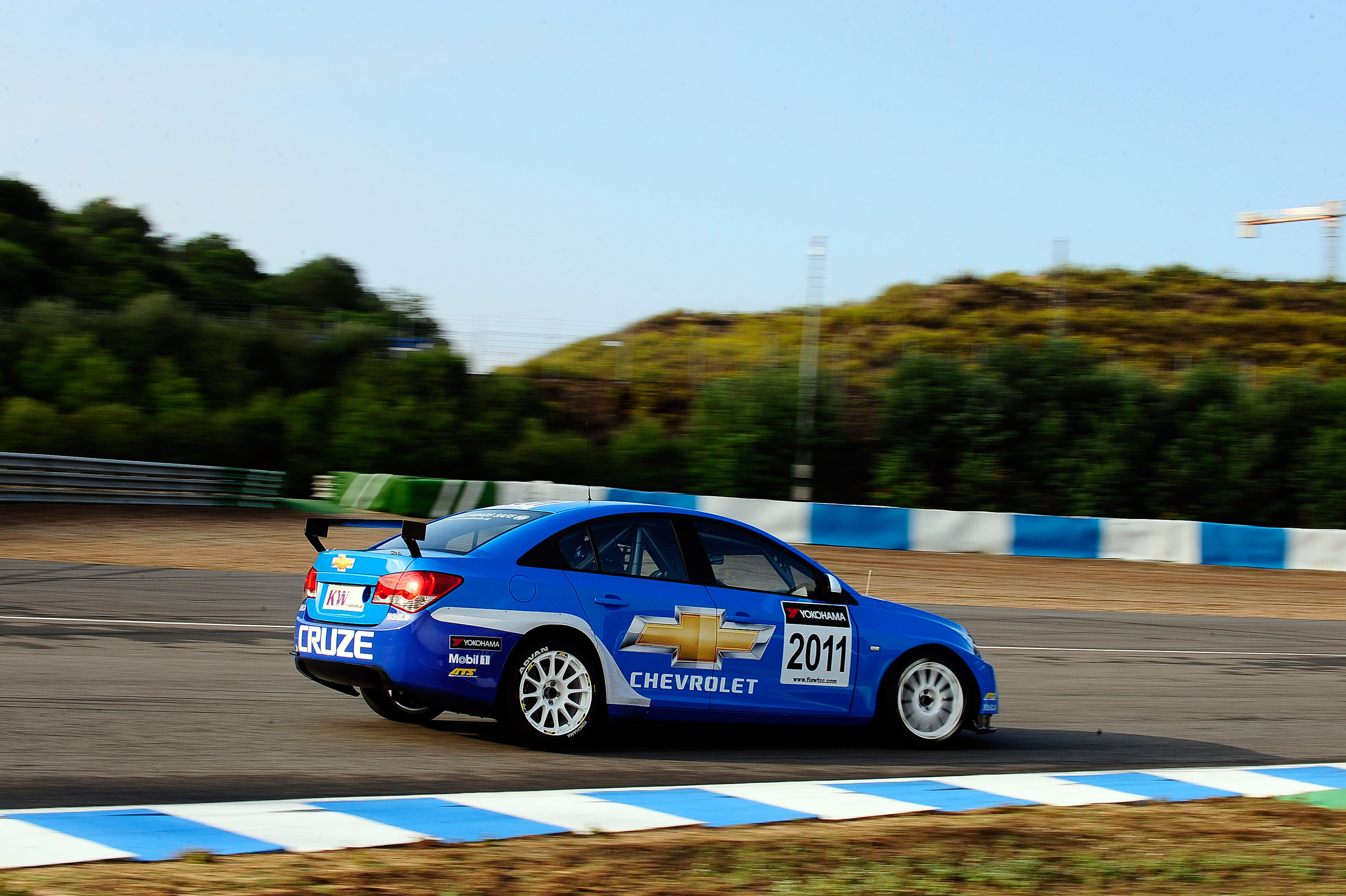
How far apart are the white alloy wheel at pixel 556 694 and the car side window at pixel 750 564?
964mm

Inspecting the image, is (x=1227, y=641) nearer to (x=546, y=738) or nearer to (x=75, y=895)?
(x=546, y=738)

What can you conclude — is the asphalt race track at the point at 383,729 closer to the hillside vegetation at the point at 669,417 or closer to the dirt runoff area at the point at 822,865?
the dirt runoff area at the point at 822,865

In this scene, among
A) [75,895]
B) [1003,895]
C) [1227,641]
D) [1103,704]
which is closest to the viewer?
[75,895]

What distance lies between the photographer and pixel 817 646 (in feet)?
24.9

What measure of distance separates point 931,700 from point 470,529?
284cm

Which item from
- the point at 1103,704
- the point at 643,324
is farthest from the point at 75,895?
the point at 643,324

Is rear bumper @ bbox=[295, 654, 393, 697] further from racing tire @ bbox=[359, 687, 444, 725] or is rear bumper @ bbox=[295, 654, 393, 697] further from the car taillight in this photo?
racing tire @ bbox=[359, 687, 444, 725]

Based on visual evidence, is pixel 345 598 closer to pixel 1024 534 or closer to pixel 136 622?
pixel 136 622

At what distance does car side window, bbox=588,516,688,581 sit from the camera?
7191 mm

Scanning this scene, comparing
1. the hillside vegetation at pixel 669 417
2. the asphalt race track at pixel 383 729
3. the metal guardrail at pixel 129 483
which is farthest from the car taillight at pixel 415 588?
the hillside vegetation at pixel 669 417

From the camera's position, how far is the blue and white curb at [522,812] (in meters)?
4.73

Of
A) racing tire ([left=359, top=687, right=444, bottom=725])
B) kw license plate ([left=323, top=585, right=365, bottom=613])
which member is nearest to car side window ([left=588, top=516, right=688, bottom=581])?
kw license plate ([left=323, top=585, right=365, bottom=613])

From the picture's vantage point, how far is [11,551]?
18.5m

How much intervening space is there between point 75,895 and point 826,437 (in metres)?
33.8
